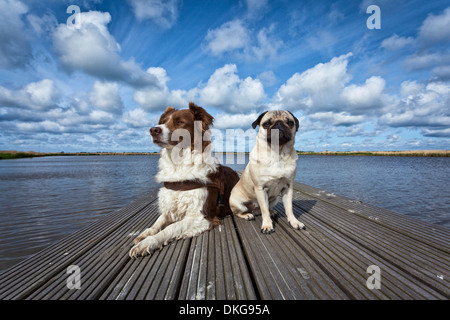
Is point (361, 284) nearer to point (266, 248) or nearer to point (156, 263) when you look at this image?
point (266, 248)

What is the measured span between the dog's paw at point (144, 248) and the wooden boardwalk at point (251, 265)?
0.21ft

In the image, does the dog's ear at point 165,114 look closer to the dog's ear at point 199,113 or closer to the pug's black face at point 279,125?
the dog's ear at point 199,113

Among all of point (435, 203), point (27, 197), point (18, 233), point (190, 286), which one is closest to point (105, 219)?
point (18, 233)

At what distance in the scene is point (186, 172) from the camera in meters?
2.78

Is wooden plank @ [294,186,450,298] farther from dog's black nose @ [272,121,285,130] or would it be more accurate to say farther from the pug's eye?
the pug's eye

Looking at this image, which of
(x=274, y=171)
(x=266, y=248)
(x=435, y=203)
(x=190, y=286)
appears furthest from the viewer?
(x=435, y=203)

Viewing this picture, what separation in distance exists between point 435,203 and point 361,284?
25.5ft

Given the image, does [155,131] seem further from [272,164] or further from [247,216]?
[247,216]

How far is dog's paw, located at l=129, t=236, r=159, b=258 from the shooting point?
2035 millimetres

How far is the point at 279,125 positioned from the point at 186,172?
60.3 inches

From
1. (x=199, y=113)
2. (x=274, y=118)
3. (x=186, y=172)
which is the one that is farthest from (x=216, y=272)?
(x=274, y=118)

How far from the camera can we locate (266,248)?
7.18ft

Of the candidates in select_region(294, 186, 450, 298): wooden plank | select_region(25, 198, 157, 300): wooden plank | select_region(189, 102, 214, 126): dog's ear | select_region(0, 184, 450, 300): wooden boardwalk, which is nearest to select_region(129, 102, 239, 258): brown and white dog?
select_region(189, 102, 214, 126): dog's ear

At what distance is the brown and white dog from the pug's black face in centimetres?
91
